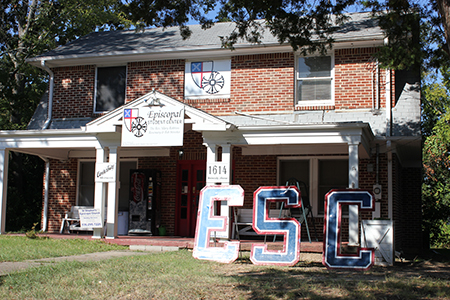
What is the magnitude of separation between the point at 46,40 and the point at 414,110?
49.6 ft

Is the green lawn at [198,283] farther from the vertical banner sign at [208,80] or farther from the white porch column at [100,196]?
the vertical banner sign at [208,80]

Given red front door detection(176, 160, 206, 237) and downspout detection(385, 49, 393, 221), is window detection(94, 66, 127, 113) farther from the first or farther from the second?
downspout detection(385, 49, 393, 221)

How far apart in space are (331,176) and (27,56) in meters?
14.0

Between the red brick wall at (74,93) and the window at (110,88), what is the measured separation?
179 mm

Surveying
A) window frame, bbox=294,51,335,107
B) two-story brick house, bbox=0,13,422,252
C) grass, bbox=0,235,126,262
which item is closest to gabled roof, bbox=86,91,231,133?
two-story brick house, bbox=0,13,422,252

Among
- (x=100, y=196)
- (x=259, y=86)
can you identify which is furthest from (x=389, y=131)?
(x=100, y=196)

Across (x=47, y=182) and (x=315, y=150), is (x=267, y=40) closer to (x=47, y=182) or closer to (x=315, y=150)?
(x=315, y=150)

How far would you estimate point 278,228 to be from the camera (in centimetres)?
866

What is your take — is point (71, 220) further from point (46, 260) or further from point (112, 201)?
point (46, 260)

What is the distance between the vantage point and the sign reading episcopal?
1114cm

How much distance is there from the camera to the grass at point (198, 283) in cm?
589

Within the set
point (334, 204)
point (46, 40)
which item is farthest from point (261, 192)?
point (46, 40)

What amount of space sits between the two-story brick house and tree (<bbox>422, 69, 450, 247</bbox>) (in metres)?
6.66

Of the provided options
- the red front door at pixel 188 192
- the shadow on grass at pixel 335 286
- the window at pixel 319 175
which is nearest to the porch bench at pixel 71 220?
the red front door at pixel 188 192
